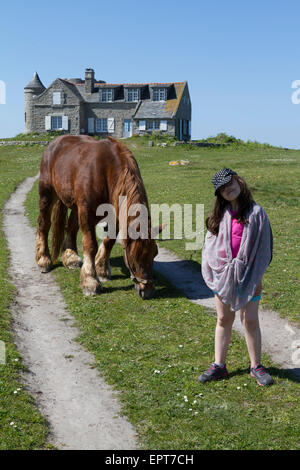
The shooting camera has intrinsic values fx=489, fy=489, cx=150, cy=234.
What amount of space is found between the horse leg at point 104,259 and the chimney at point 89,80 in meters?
57.2

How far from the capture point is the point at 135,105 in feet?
209

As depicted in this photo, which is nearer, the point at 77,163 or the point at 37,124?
the point at 77,163

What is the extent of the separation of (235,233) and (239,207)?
1.10 ft

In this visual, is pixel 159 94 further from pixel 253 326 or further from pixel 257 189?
pixel 253 326

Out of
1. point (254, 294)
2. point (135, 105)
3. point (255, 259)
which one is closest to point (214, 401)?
point (254, 294)

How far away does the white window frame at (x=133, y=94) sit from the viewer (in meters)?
63.6

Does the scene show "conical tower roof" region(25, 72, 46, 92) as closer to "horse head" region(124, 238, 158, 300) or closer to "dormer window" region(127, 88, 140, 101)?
"dormer window" region(127, 88, 140, 101)

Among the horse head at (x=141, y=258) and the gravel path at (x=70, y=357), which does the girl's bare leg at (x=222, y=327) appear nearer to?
the gravel path at (x=70, y=357)

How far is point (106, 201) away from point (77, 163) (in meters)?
1.27

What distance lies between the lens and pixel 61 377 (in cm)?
705

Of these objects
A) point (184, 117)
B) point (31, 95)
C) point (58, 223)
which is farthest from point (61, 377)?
point (31, 95)

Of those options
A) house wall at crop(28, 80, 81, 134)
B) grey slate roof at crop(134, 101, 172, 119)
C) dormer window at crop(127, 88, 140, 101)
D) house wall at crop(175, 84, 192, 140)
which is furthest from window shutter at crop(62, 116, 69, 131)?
house wall at crop(175, 84, 192, 140)

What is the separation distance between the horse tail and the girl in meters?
6.70
